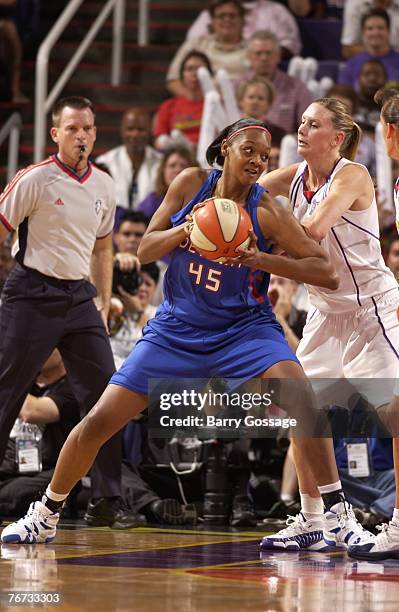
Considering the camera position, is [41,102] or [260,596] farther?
[41,102]

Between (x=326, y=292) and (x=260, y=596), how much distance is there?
188 cm

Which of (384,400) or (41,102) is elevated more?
(41,102)

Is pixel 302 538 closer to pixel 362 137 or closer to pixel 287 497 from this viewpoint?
pixel 287 497

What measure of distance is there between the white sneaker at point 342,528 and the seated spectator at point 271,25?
295 inches

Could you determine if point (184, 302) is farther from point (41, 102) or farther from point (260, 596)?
point (41, 102)

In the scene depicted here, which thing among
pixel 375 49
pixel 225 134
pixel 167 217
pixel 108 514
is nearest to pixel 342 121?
pixel 225 134

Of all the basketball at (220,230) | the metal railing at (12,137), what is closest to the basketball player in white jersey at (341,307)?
the basketball at (220,230)

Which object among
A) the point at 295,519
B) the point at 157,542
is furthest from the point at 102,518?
the point at 295,519

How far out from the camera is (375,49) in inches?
450

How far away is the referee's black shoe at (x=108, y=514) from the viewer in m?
6.39

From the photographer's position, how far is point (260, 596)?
3953mm

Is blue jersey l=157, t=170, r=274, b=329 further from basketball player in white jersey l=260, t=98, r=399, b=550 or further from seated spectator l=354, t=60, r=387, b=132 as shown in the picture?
seated spectator l=354, t=60, r=387, b=132

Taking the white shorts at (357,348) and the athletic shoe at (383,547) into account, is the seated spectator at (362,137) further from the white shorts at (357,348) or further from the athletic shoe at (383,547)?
the athletic shoe at (383,547)

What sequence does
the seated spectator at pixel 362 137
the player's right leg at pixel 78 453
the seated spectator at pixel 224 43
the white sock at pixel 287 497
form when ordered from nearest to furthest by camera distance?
1. the player's right leg at pixel 78 453
2. the white sock at pixel 287 497
3. the seated spectator at pixel 362 137
4. the seated spectator at pixel 224 43
